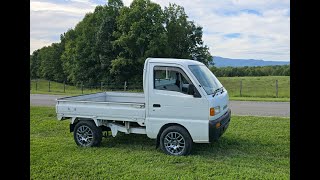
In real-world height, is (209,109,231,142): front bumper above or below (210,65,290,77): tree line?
below

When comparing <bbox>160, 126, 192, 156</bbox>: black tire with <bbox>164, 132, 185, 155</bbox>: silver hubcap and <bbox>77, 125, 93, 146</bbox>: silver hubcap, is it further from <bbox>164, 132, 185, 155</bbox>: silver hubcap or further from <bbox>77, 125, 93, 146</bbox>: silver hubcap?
<bbox>77, 125, 93, 146</bbox>: silver hubcap

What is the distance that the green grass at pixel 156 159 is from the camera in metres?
5.86

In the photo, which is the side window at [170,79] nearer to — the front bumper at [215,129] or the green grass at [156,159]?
the front bumper at [215,129]

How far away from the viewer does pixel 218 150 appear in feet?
24.8

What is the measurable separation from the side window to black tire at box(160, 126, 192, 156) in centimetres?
92

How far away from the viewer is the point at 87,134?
313 inches

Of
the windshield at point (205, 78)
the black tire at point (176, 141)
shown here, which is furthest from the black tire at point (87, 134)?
the windshield at point (205, 78)

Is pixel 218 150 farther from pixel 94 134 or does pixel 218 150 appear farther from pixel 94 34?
pixel 94 34

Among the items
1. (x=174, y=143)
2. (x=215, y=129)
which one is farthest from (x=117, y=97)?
(x=215, y=129)

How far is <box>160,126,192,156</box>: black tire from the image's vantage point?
698cm

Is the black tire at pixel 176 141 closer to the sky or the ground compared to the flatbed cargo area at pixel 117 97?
closer to the ground

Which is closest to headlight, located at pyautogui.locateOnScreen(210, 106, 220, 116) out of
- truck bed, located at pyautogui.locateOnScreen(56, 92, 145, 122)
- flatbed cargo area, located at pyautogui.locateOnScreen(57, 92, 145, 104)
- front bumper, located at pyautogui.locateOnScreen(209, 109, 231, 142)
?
front bumper, located at pyautogui.locateOnScreen(209, 109, 231, 142)

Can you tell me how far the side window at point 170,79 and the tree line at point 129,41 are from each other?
35.4 metres

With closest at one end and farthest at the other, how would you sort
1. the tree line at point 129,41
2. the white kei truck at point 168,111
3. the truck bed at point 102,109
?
the white kei truck at point 168,111
the truck bed at point 102,109
the tree line at point 129,41
